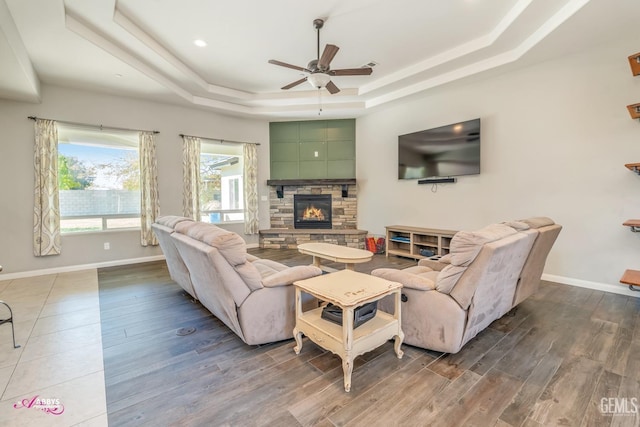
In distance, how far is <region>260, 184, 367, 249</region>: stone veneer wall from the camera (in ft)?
20.8

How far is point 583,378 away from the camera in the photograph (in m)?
1.86

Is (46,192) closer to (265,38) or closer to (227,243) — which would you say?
(265,38)

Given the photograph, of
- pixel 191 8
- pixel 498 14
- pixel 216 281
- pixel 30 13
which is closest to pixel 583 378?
pixel 216 281

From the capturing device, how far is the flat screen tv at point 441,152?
4590mm

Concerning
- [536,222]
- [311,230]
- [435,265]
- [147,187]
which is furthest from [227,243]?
[311,230]

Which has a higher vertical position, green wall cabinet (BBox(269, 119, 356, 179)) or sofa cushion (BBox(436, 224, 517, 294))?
green wall cabinet (BBox(269, 119, 356, 179))

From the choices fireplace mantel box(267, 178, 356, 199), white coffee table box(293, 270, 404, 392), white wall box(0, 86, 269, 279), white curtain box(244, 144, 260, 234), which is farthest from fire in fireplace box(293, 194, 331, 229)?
white coffee table box(293, 270, 404, 392)

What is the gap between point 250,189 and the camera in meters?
6.44

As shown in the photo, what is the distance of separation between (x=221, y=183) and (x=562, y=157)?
237 inches

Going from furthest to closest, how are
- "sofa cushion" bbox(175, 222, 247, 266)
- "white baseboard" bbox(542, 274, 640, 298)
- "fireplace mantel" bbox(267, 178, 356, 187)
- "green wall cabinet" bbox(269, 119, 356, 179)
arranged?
"green wall cabinet" bbox(269, 119, 356, 179)
"fireplace mantel" bbox(267, 178, 356, 187)
"white baseboard" bbox(542, 274, 640, 298)
"sofa cushion" bbox(175, 222, 247, 266)

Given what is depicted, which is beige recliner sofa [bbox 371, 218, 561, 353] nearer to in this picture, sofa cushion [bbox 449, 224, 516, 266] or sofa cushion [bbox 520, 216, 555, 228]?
sofa cushion [bbox 449, 224, 516, 266]

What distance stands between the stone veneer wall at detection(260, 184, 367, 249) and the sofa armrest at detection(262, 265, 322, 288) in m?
3.92

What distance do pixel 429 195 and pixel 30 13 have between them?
224 inches

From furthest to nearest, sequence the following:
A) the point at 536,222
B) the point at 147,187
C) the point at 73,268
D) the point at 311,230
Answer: the point at 311,230, the point at 147,187, the point at 73,268, the point at 536,222
